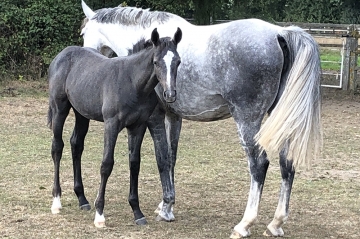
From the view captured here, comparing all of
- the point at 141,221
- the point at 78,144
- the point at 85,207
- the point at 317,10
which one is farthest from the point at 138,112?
the point at 317,10

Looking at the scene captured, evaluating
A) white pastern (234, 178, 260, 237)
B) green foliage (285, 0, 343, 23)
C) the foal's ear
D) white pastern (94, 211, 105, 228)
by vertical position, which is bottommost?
white pastern (94, 211, 105, 228)

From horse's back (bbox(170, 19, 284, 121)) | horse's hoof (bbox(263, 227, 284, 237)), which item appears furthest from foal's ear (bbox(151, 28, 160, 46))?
horse's hoof (bbox(263, 227, 284, 237))

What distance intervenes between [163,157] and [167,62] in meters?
1.21

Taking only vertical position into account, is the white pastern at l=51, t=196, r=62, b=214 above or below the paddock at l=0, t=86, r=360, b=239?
above

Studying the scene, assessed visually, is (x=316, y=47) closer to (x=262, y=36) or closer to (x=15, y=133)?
(x=262, y=36)

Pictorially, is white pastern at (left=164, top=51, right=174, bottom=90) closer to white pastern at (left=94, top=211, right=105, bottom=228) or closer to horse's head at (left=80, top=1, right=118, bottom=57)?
white pastern at (left=94, top=211, right=105, bottom=228)

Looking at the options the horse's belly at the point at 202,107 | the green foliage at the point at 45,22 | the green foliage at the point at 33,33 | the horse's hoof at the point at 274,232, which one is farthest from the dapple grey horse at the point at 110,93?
the green foliage at the point at 33,33

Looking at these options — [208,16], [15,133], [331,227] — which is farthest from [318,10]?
[331,227]

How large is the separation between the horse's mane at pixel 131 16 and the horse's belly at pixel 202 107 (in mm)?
868

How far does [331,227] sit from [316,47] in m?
1.65

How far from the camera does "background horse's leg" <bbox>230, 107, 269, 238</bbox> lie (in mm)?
5277

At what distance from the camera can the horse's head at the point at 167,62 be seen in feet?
16.1

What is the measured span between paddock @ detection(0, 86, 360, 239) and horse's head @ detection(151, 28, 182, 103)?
1.28 m

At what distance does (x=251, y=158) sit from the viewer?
533cm
